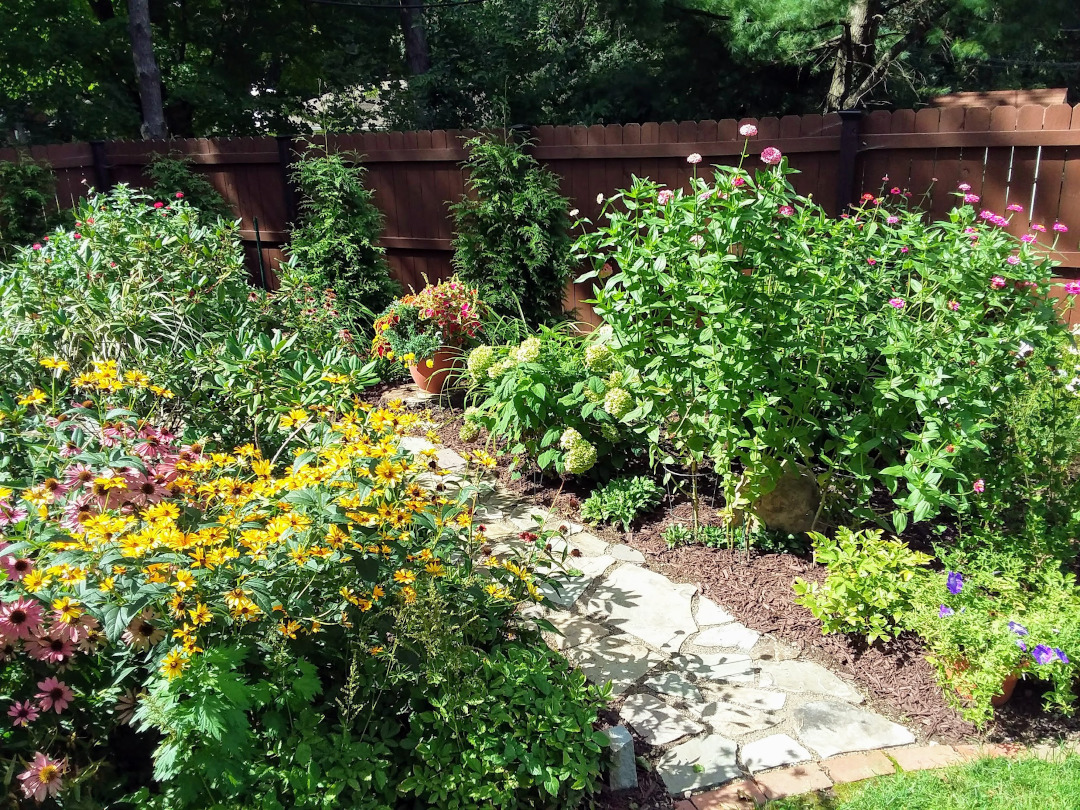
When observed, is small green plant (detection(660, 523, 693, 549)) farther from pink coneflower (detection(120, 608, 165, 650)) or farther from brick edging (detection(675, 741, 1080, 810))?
pink coneflower (detection(120, 608, 165, 650))

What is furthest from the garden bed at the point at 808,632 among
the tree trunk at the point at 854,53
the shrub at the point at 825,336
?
the tree trunk at the point at 854,53

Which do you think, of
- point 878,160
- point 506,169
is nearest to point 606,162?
point 506,169

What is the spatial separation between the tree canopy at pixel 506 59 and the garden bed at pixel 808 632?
15.4 ft

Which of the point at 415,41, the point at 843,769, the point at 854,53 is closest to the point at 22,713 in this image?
the point at 843,769

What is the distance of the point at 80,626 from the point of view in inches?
69.2

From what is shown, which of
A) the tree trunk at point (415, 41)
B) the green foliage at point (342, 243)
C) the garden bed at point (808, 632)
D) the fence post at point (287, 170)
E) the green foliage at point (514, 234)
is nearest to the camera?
the garden bed at point (808, 632)

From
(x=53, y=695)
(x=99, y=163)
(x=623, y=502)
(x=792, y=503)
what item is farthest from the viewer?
(x=99, y=163)

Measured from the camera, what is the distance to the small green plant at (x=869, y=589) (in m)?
2.67

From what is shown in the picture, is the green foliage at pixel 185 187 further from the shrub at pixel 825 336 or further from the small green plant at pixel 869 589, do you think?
the small green plant at pixel 869 589

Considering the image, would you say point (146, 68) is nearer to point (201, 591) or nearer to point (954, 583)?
point (201, 591)

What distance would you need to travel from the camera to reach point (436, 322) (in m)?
5.29

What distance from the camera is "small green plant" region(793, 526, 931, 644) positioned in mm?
2670

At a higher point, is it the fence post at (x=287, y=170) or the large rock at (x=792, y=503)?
the fence post at (x=287, y=170)

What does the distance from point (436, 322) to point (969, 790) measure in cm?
388
